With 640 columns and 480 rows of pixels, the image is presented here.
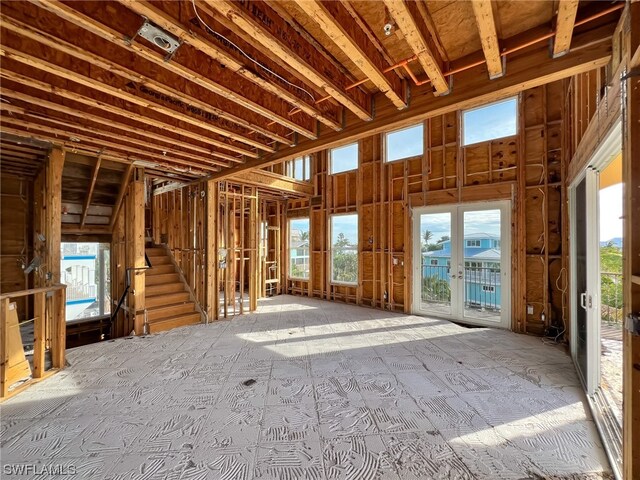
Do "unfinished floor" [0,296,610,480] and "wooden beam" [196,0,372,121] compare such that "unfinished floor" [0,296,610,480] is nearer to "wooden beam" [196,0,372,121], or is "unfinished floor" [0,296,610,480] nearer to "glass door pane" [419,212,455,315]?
"glass door pane" [419,212,455,315]

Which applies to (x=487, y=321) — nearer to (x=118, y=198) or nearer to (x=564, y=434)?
(x=564, y=434)

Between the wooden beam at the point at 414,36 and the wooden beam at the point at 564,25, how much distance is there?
77 cm

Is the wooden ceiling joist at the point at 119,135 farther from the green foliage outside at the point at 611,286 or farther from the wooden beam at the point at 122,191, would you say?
the green foliage outside at the point at 611,286

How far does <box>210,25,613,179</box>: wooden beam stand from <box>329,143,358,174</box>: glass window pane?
4196mm

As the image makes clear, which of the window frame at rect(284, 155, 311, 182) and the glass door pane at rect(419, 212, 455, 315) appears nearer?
the glass door pane at rect(419, 212, 455, 315)

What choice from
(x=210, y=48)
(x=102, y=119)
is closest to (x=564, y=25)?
(x=210, y=48)

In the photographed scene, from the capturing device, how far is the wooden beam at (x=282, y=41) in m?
1.82

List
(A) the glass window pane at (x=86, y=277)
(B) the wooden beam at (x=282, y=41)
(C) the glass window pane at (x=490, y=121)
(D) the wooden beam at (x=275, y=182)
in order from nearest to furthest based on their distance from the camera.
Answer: (B) the wooden beam at (x=282, y=41) < (C) the glass window pane at (x=490, y=121) < (D) the wooden beam at (x=275, y=182) < (A) the glass window pane at (x=86, y=277)

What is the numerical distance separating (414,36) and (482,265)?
15.6ft

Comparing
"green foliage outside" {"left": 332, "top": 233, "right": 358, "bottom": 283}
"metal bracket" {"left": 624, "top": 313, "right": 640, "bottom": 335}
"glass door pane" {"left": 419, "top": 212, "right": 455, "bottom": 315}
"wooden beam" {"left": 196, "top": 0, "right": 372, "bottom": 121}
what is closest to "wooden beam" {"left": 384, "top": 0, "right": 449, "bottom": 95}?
"wooden beam" {"left": 196, "top": 0, "right": 372, "bottom": 121}

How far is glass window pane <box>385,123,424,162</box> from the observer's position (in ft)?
20.8

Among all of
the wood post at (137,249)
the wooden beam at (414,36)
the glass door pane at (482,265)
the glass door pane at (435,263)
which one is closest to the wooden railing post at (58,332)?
the wood post at (137,249)

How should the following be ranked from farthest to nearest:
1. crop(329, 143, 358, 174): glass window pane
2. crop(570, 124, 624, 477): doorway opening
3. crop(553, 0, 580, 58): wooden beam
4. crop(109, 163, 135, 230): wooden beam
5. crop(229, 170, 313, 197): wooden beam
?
crop(329, 143, 358, 174): glass window pane → crop(229, 170, 313, 197): wooden beam → crop(109, 163, 135, 230): wooden beam → crop(570, 124, 624, 477): doorway opening → crop(553, 0, 580, 58): wooden beam

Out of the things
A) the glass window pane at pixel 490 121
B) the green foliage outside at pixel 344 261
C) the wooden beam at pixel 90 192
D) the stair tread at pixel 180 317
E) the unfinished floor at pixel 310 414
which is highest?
the glass window pane at pixel 490 121
